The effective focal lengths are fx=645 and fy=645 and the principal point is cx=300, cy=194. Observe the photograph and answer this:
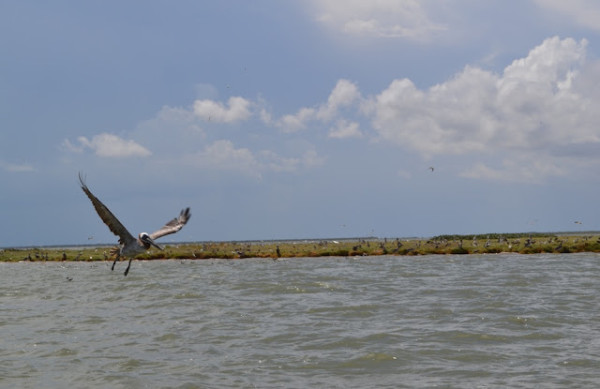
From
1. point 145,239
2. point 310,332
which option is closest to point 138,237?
point 145,239

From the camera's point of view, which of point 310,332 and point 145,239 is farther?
point 145,239

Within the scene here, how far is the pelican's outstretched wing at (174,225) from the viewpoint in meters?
22.6

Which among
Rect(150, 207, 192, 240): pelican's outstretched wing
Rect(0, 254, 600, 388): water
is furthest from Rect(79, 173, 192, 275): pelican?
Rect(0, 254, 600, 388): water

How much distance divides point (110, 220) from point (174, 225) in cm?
298

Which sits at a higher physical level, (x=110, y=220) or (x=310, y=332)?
(x=110, y=220)

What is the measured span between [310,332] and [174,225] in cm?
657

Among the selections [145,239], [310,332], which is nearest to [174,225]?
[145,239]

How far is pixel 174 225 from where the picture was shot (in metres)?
23.1

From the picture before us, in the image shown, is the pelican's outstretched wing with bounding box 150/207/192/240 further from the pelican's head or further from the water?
the water

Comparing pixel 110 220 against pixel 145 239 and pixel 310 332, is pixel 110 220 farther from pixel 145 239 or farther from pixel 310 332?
pixel 310 332

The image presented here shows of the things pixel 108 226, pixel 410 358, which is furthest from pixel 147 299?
pixel 410 358

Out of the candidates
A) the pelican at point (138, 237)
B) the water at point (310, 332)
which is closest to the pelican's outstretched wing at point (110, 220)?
the pelican at point (138, 237)

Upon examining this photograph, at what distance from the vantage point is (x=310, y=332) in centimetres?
2000

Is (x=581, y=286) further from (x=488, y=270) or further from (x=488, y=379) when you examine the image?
(x=488, y=379)
